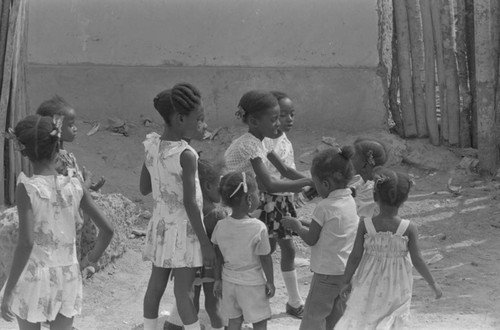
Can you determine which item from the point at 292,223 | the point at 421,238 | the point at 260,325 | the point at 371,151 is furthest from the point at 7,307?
the point at 421,238

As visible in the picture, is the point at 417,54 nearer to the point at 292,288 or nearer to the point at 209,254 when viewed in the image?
the point at 292,288

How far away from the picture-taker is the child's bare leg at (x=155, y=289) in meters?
5.05

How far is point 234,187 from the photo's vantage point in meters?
4.79

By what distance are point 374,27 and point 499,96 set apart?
52.1 inches

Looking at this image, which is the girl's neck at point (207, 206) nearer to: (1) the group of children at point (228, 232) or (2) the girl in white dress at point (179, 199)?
(1) the group of children at point (228, 232)

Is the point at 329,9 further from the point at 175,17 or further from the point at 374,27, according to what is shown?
the point at 175,17

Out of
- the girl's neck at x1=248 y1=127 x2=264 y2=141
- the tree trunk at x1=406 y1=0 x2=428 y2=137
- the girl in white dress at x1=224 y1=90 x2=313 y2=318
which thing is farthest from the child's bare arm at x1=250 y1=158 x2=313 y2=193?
the tree trunk at x1=406 y1=0 x2=428 y2=137

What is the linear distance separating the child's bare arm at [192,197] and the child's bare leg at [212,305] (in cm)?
41

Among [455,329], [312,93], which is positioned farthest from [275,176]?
[312,93]

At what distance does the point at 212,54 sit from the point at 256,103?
370 centimetres

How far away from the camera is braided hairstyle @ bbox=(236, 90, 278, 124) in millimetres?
5273

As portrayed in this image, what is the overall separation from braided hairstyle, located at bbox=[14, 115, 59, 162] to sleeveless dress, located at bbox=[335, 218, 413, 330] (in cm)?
157

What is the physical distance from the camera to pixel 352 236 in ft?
16.0

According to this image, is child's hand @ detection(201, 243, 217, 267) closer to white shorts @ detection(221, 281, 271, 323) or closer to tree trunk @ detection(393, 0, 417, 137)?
white shorts @ detection(221, 281, 271, 323)
